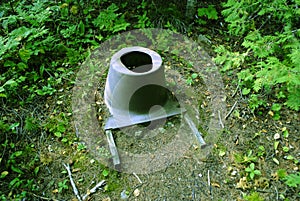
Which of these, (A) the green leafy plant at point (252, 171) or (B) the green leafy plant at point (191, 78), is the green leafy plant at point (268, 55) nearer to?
(B) the green leafy plant at point (191, 78)

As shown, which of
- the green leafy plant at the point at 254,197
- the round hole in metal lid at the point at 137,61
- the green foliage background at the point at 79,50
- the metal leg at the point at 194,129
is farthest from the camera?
the round hole in metal lid at the point at 137,61

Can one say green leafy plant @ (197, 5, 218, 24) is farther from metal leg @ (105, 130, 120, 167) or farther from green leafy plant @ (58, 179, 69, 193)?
green leafy plant @ (58, 179, 69, 193)

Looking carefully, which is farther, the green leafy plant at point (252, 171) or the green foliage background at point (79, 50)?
the green foliage background at point (79, 50)

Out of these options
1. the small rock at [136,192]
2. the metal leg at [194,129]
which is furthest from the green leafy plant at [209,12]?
the small rock at [136,192]

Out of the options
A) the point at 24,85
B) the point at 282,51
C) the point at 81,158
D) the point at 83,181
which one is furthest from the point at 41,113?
the point at 282,51

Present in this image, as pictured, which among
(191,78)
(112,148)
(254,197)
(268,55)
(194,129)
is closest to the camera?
(254,197)

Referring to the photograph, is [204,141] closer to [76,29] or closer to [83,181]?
[83,181]

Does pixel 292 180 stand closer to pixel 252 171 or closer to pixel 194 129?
pixel 252 171

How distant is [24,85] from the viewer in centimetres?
343

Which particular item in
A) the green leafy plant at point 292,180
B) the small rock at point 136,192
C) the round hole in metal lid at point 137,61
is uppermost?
the round hole in metal lid at point 137,61

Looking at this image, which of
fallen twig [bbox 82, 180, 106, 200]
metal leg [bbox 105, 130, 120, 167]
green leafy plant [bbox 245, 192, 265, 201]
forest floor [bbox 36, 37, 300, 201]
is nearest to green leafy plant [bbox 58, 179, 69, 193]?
forest floor [bbox 36, 37, 300, 201]

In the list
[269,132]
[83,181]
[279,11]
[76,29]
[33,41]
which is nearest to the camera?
[83,181]

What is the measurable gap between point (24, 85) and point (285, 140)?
3166 mm

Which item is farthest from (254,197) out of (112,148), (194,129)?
(112,148)
